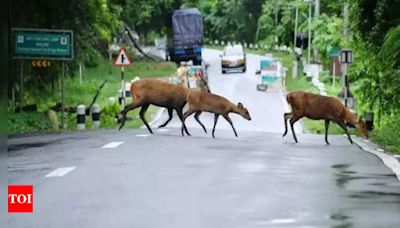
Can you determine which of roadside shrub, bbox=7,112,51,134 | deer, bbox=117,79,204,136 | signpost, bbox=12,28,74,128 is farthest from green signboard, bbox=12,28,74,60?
deer, bbox=117,79,204,136

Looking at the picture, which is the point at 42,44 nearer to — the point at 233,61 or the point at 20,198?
the point at 20,198

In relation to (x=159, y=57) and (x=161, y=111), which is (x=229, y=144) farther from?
(x=159, y=57)

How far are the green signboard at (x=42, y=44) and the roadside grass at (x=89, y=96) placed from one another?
1.80 meters

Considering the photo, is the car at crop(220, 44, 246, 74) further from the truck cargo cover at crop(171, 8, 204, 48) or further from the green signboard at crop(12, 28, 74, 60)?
the green signboard at crop(12, 28, 74, 60)

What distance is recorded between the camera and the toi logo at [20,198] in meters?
8.68

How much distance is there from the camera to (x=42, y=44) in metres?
24.8

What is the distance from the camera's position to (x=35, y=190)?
386 inches

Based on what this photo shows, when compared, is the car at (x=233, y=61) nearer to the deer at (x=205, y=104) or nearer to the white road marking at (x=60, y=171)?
the deer at (x=205, y=104)

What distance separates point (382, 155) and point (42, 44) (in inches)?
498

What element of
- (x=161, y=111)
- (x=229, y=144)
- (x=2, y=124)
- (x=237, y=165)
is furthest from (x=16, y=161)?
(x=161, y=111)

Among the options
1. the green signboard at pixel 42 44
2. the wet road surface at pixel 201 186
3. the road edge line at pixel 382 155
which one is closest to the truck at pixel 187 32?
the green signboard at pixel 42 44

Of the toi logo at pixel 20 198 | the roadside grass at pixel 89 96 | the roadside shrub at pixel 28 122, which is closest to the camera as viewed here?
the toi logo at pixel 20 198

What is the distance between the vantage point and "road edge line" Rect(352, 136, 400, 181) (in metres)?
13.0

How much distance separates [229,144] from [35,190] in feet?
24.3
